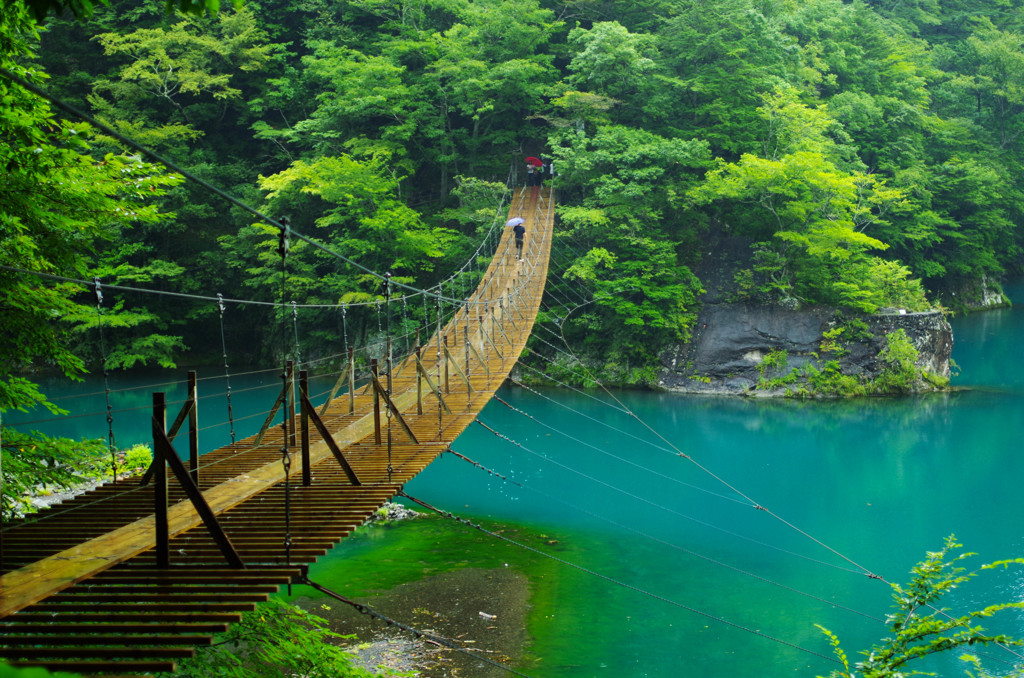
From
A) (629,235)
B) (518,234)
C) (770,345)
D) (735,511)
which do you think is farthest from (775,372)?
(735,511)

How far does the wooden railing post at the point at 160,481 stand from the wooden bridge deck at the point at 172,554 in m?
0.07

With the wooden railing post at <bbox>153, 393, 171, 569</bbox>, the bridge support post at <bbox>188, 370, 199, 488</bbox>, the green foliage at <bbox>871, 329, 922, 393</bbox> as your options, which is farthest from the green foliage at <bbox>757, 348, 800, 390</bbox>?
the wooden railing post at <bbox>153, 393, 171, 569</bbox>

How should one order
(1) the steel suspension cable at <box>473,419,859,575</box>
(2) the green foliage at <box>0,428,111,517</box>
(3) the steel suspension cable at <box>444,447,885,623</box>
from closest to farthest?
(2) the green foliage at <box>0,428,111,517</box>
(3) the steel suspension cable at <box>444,447,885,623</box>
(1) the steel suspension cable at <box>473,419,859,575</box>

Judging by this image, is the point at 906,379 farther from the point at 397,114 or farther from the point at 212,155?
the point at 212,155

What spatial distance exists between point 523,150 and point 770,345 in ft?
21.2

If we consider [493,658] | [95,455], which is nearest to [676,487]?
[493,658]

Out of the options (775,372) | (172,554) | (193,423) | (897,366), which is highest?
(193,423)

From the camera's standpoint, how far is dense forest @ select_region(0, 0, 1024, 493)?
47.6 feet

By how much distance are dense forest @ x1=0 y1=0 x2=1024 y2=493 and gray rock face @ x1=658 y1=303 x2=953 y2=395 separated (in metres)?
0.35

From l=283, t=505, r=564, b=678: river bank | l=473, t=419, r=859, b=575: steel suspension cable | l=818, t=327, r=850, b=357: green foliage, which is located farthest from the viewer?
l=818, t=327, r=850, b=357: green foliage

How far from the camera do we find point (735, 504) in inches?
380

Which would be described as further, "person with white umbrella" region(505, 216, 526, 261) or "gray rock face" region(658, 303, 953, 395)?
"gray rock face" region(658, 303, 953, 395)

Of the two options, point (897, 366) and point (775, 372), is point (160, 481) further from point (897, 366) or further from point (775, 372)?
point (897, 366)

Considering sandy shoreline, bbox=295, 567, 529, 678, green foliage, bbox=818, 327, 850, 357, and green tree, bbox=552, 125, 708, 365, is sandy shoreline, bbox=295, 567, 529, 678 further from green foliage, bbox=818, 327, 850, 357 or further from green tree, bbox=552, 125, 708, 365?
green foliage, bbox=818, 327, 850, 357
